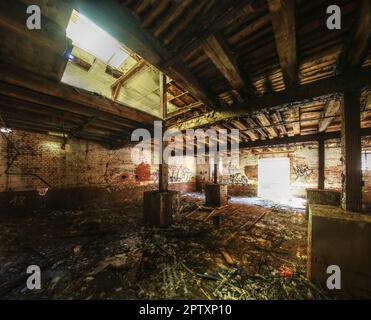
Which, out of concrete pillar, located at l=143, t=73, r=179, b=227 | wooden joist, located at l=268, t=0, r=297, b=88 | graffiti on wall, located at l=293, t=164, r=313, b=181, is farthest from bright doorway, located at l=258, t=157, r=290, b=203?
wooden joist, located at l=268, t=0, r=297, b=88

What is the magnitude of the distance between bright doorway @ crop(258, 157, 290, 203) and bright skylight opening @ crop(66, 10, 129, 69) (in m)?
12.4

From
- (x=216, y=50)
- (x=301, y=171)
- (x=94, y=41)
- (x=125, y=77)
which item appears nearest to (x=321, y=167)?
(x=301, y=171)

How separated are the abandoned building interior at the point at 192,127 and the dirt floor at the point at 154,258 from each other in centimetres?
3

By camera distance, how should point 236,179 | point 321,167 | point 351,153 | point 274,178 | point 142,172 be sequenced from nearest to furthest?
point 351,153 < point 321,167 < point 142,172 < point 274,178 < point 236,179

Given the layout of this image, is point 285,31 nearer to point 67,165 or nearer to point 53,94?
point 53,94

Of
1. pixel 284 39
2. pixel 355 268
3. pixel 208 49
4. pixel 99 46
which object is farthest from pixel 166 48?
pixel 99 46

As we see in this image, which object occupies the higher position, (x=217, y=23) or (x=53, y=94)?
(x=217, y=23)

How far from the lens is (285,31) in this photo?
2.19m

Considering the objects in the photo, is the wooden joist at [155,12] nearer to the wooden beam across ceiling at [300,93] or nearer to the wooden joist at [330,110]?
the wooden beam across ceiling at [300,93]

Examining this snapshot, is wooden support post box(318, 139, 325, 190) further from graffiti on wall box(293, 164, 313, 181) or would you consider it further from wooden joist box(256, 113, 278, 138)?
graffiti on wall box(293, 164, 313, 181)

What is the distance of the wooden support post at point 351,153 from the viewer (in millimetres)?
2811

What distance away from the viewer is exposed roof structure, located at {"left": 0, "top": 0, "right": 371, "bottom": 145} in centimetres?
199

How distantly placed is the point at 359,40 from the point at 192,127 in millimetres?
3513

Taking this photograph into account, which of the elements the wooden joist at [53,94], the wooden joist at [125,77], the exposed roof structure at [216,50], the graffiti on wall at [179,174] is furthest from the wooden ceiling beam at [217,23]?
the graffiti on wall at [179,174]
